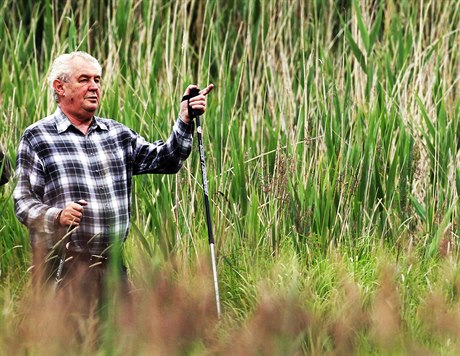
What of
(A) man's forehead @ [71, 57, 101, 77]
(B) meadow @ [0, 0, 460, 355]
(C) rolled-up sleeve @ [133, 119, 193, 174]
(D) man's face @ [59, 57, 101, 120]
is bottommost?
(B) meadow @ [0, 0, 460, 355]

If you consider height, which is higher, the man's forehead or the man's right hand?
the man's forehead

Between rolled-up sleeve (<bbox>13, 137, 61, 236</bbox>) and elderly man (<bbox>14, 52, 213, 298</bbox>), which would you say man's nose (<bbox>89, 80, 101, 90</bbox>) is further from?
rolled-up sleeve (<bbox>13, 137, 61, 236</bbox>)

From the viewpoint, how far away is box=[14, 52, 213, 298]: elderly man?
3.46 meters

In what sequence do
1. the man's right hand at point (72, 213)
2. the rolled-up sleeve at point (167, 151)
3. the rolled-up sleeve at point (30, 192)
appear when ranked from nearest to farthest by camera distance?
the man's right hand at point (72, 213), the rolled-up sleeve at point (30, 192), the rolled-up sleeve at point (167, 151)

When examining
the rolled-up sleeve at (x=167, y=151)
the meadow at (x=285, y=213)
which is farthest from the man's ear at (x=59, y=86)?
the meadow at (x=285, y=213)

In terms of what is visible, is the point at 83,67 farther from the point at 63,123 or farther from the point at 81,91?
the point at 63,123

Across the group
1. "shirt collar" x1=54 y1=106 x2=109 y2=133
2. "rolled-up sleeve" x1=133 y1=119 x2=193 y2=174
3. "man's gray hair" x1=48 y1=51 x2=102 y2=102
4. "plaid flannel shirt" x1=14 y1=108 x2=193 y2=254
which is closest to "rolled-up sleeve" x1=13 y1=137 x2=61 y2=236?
"plaid flannel shirt" x1=14 y1=108 x2=193 y2=254

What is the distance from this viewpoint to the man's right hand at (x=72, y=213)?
326cm

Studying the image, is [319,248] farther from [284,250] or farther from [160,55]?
[160,55]

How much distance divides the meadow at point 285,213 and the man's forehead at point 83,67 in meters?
0.69

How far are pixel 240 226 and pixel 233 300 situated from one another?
21.2 inches

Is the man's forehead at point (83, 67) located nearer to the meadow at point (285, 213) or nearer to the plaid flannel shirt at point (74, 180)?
the plaid flannel shirt at point (74, 180)

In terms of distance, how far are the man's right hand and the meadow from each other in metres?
0.30

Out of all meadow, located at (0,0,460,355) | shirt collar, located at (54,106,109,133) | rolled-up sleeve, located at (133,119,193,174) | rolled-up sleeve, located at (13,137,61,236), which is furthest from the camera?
rolled-up sleeve, located at (133,119,193,174)
